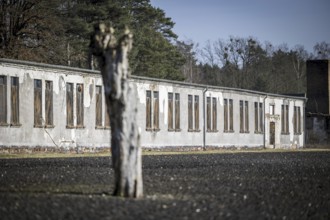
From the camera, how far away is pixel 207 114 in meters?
56.6

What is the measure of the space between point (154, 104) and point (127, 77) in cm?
3579

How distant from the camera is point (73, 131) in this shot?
4322 centimetres

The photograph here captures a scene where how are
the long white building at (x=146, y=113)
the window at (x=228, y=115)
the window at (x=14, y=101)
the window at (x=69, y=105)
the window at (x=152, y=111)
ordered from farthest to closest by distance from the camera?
1. the window at (x=228, y=115)
2. the window at (x=152, y=111)
3. the window at (x=69, y=105)
4. the long white building at (x=146, y=113)
5. the window at (x=14, y=101)

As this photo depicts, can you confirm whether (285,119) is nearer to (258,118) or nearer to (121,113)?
(258,118)

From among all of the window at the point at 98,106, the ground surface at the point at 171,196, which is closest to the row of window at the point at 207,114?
the window at the point at 98,106

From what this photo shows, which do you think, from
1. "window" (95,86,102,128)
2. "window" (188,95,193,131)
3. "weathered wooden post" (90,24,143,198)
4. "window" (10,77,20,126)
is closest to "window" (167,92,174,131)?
"window" (188,95,193,131)

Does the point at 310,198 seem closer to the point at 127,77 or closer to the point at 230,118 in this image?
the point at 127,77

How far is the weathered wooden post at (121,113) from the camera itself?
14.5 m

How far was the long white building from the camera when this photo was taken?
39.1 meters

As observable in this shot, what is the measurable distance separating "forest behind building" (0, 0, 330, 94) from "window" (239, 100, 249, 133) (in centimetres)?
1185

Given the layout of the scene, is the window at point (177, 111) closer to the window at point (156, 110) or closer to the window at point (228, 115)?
the window at point (156, 110)

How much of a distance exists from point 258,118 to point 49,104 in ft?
87.5

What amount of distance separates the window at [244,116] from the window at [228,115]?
4.90ft

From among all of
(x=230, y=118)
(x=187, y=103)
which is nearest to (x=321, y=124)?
(x=230, y=118)
